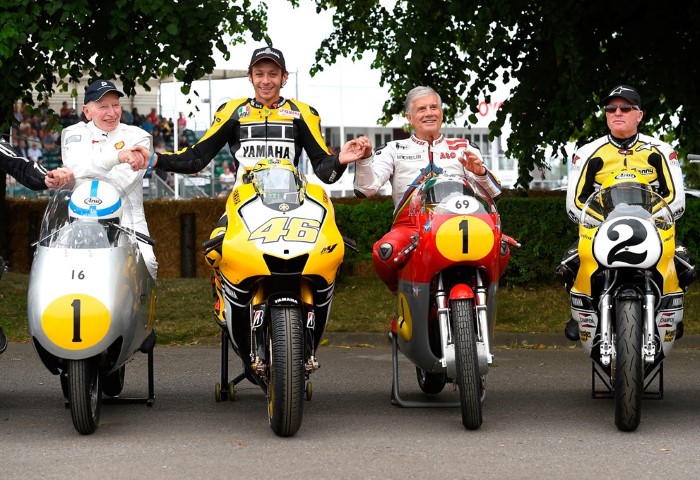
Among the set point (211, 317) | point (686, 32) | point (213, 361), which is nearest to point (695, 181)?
point (686, 32)

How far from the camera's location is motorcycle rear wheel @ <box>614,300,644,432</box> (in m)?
6.46

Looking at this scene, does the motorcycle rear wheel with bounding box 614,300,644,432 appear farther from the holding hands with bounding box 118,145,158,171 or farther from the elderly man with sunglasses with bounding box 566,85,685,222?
the holding hands with bounding box 118,145,158,171

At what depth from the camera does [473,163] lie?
7414 millimetres

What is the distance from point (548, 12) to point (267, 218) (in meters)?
7.27

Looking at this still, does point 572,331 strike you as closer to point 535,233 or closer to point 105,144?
point 105,144

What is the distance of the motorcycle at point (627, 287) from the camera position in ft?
21.5

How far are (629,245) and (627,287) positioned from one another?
0.72 ft

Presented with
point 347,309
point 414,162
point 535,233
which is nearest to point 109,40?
point 347,309

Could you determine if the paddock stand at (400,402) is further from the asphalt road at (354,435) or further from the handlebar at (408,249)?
the handlebar at (408,249)

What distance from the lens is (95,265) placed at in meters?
6.66

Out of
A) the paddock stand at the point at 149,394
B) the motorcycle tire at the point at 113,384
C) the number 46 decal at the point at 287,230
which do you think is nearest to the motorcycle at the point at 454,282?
the number 46 decal at the point at 287,230

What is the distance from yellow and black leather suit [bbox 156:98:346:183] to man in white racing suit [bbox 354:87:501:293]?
275 millimetres

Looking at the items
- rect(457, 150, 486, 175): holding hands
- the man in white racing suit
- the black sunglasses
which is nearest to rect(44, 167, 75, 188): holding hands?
the man in white racing suit

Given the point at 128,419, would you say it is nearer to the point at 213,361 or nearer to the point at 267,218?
the point at 267,218
